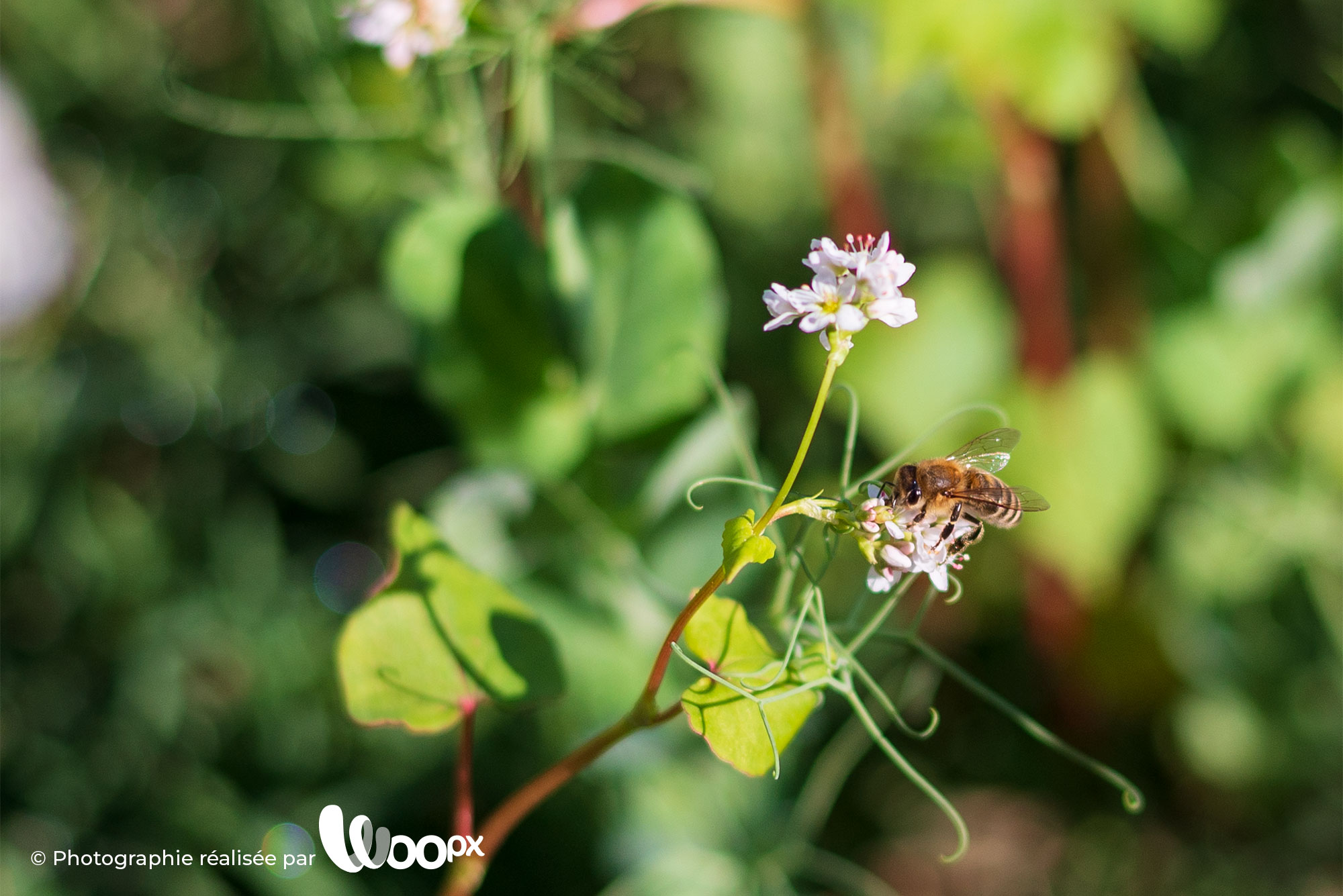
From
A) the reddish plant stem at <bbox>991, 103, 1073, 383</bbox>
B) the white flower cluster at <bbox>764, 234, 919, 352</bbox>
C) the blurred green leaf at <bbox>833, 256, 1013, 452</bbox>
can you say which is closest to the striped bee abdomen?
the white flower cluster at <bbox>764, 234, 919, 352</bbox>

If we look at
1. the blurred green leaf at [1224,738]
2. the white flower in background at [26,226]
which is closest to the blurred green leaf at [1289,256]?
the blurred green leaf at [1224,738]

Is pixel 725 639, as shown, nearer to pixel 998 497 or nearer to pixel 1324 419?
pixel 998 497

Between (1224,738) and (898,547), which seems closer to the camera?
(898,547)

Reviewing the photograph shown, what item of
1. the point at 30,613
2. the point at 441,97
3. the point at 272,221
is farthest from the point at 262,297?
the point at 441,97

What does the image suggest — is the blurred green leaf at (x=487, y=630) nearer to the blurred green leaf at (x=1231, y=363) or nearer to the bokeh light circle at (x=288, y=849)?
the bokeh light circle at (x=288, y=849)

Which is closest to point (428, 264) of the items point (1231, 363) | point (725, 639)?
point (725, 639)

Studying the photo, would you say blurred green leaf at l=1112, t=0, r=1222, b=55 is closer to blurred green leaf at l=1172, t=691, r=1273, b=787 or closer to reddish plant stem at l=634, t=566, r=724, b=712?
blurred green leaf at l=1172, t=691, r=1273, b=787
